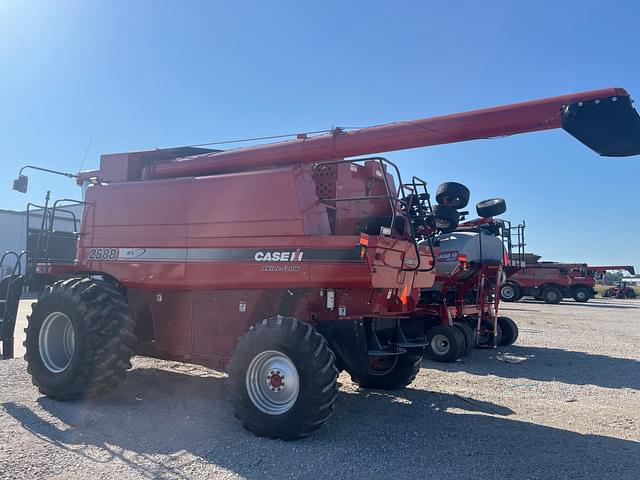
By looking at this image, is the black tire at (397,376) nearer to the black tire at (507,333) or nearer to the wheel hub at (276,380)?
the wheel hub at (276,380)

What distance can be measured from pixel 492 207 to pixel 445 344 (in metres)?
3.99

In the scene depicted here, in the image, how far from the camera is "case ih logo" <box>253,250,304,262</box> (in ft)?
18.8

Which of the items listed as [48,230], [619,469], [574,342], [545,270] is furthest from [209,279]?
[545,270]

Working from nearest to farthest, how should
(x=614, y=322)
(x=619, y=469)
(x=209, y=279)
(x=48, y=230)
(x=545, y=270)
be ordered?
(x=619, y=469), (x=209, y=279), (x=48, y=230), (x=614, y=322), (x=545, y=270)

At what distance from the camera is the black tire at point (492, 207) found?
1266 cm

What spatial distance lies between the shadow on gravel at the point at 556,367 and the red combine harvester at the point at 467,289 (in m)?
0.34

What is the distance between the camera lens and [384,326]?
6.56m

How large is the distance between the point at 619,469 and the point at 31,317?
6.99 m

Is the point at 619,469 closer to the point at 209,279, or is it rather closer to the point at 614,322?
the point at 209,279

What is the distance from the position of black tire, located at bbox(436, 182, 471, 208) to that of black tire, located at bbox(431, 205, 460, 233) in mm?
139

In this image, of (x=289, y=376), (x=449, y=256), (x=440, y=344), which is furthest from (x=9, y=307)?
(x=449, y=256)

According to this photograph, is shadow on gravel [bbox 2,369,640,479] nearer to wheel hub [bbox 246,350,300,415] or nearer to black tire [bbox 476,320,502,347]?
wheel hub [bbox 246,350,300,415]

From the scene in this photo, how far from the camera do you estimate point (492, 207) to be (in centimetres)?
1268

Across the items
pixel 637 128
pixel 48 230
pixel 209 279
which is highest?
pixel 637 128
